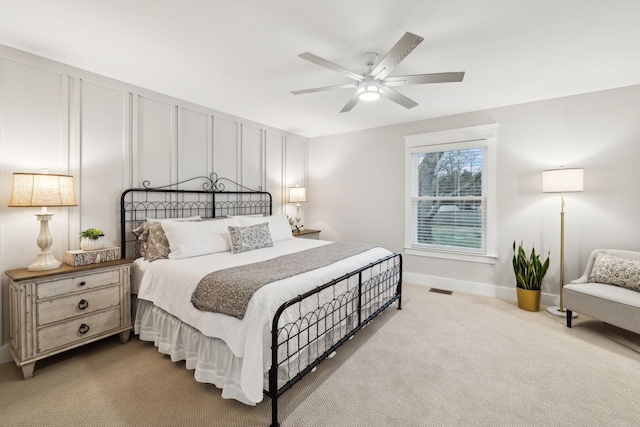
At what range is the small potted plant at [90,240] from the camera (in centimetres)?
264

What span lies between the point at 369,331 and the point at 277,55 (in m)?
2.82

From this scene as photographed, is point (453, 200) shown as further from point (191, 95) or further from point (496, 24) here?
point (191, 95)

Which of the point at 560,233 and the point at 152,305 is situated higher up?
the point at 560,233

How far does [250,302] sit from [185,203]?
2.42m

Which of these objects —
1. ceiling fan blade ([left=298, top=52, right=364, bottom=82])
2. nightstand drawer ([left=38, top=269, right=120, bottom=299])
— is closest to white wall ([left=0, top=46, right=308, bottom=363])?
nightstand drawer ([left=38, top=269, right=120, bottom=299])

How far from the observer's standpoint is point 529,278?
3.50 m

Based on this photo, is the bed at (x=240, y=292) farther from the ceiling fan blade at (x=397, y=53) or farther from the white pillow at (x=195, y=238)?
the ceiling fan blade at (x=397, y=53)

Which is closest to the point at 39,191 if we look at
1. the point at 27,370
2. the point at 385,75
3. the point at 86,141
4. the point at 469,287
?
the point at 86,141

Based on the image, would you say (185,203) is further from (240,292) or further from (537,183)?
(537,183)

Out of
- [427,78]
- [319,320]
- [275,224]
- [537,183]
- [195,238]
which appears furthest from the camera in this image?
[275,224]

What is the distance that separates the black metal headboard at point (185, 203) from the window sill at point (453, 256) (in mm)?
2512

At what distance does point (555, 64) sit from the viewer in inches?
106

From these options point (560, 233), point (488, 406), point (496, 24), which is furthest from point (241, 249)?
point (560, 233)

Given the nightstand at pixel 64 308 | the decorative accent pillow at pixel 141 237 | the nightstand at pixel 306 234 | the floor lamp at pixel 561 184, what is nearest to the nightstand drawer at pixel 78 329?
Result: the nightstand at pixel 64 308
